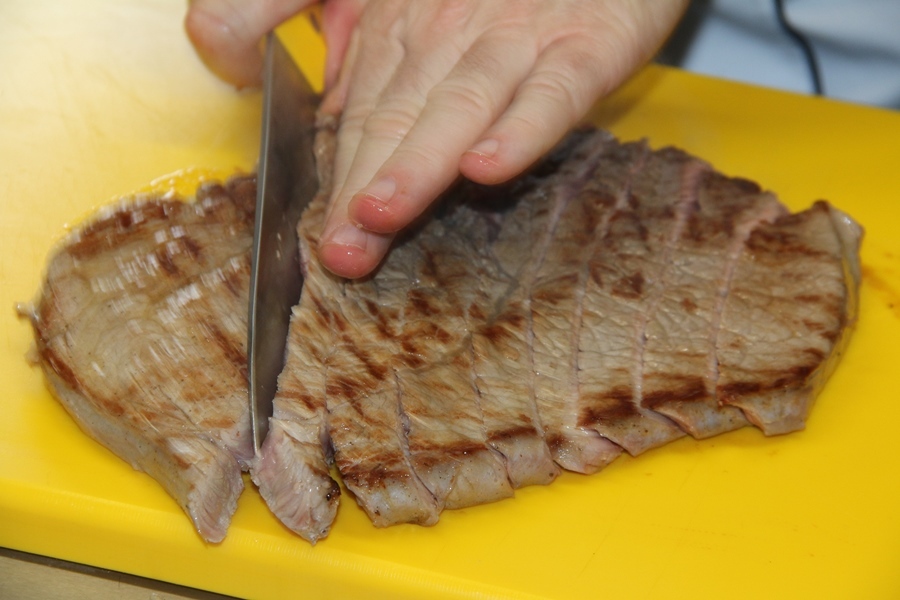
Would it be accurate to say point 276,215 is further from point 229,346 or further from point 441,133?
point 441,133

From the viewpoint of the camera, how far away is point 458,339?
3.04m

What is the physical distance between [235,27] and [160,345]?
1669mm

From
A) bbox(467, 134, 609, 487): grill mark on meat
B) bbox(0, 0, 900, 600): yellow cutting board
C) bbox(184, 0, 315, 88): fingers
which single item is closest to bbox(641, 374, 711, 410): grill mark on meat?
bbox(0, 0, 900, 600): yellow cutting board

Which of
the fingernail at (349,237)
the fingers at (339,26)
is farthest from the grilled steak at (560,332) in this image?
the fingers at (339,26)

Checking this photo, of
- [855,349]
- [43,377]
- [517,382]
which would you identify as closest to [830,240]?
[855,349]

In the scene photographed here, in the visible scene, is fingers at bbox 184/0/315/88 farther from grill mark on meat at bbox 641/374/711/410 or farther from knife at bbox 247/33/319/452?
grill mark on meat at bbox 641/374/711/410

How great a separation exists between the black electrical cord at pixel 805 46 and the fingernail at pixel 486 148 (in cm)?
232

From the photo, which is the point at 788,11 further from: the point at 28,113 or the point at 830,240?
the point at 28,113

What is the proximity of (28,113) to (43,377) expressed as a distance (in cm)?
141

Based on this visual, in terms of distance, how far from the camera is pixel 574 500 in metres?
2.85

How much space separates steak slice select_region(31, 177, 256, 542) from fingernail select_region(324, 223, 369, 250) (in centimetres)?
36

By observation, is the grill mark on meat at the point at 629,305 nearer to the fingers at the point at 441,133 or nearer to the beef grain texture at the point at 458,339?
the beef grain texture at the point at 458,339

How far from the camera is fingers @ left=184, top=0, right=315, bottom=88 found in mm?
3920

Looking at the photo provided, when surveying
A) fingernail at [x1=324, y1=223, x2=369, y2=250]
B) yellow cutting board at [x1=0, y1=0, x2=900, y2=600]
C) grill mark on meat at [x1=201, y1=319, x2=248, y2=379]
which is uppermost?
fingernail at [x1=324, y1=223, x2=369, y2=250]
